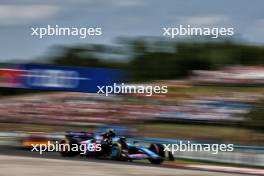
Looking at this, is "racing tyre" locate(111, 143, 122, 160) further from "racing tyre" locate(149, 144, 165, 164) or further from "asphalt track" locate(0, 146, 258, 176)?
"racing tyre" locate(149, 144, 165, 164)

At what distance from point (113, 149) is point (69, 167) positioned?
3.92 ft

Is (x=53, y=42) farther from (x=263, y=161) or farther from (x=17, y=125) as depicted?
(x=263, y=161)

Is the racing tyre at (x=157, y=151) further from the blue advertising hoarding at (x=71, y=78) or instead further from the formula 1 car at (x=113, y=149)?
the blue advertising hoarding at (x=71, y=78)

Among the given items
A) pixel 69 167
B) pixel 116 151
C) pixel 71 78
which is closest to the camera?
pixel 69 167

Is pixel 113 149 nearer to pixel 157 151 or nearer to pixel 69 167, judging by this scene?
pixel 157 151

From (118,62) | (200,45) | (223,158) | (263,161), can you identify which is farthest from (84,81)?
(263,161)

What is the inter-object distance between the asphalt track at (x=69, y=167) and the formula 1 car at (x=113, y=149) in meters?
0.17

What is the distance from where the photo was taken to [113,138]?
25.9 ft

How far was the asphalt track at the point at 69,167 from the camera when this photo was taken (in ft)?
19.9

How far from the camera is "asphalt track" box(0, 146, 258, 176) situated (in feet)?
19.9

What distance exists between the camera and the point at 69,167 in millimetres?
6645

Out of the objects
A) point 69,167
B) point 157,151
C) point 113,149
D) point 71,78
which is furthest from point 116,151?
point 71,78

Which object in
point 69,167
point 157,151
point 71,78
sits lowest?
point 69,167

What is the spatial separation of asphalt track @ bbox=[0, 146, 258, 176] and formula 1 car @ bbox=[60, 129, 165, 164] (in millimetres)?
166
